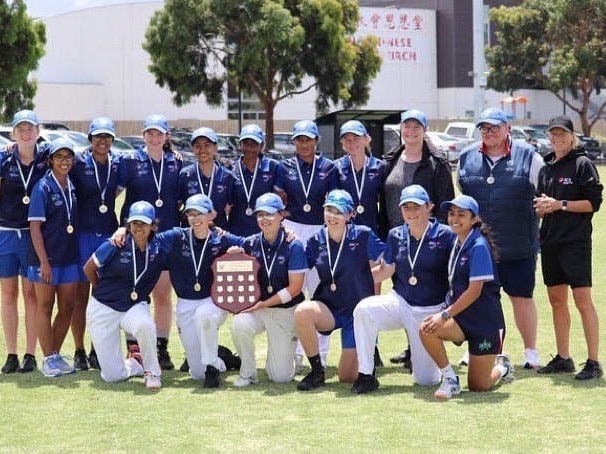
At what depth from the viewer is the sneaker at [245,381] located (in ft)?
26.5

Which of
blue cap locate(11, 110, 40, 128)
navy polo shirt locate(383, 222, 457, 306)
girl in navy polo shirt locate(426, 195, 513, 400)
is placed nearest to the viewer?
girl in navy polo shirt locate(426, 195, 513, 400)

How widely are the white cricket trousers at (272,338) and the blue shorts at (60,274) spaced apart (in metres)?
1.40

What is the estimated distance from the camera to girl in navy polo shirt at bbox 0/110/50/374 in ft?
28.2

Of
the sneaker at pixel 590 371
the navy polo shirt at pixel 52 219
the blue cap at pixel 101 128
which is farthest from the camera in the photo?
the blue cap at pixel 101 128

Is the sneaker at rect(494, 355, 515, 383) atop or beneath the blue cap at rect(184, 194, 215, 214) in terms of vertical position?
beneath

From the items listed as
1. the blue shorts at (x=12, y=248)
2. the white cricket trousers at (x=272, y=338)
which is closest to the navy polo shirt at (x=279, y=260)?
the white cricket trousers at (x=272, y=338)

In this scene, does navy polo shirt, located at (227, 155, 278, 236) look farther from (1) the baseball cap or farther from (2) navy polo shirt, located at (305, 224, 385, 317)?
(1) the baseball cap

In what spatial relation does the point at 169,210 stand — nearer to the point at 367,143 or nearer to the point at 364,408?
the point at 367,143

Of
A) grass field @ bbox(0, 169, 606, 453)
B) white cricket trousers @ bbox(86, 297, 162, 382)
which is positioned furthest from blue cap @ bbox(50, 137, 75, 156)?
grass field @ bbox(0, 169, 606, 453)

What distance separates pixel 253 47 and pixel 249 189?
30388 mm

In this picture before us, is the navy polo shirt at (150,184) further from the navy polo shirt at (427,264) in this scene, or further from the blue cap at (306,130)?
the navy polo shirt at (427,264)

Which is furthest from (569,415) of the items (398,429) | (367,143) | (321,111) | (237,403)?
(321,111)

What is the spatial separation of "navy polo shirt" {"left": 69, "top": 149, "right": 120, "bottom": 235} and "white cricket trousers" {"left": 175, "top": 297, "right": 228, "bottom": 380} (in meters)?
0.98

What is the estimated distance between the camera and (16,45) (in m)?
34.2
